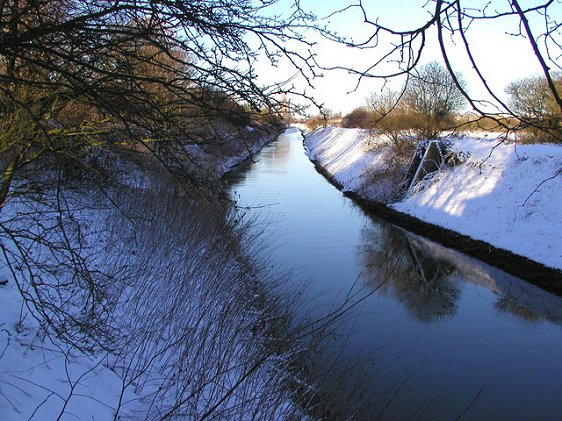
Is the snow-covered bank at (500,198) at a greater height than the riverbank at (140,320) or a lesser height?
lesser

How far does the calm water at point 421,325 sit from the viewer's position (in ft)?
17.9

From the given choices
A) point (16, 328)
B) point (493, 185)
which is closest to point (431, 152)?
point (493, 185)

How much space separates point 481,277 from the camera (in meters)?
10.7

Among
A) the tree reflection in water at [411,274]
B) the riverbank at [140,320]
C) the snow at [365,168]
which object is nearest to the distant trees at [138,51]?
the riverbank at [140,320]

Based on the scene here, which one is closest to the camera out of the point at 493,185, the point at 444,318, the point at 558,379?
the point at 558,379

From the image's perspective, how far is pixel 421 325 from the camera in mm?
7945

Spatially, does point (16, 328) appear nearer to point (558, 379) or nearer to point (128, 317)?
point (128, 317)

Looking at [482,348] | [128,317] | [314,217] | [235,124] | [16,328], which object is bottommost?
[482,348]

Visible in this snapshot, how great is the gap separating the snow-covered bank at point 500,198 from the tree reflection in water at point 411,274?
6.25 feet

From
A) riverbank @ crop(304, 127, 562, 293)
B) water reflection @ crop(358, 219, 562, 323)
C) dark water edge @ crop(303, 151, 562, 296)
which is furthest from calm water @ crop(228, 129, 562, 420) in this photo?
riverbank @ crop(304, 127, 562, 293)

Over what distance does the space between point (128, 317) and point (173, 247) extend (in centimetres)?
243

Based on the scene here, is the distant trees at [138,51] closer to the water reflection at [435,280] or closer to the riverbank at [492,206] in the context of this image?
the water reflection at [435,280]

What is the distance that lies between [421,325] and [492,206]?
7.93 metres

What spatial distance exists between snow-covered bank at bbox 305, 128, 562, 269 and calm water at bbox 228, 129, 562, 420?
127cm
